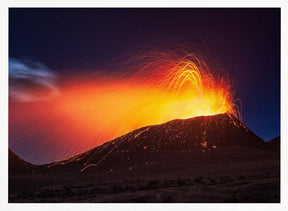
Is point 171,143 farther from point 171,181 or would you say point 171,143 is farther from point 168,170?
point 171,181

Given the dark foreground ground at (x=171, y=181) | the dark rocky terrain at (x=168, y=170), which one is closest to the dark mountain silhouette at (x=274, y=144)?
the dark rocky terrain at (x=168, y=170)

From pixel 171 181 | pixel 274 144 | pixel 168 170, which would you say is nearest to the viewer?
pixel 171 181

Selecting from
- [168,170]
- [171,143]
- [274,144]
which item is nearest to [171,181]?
[168,170]

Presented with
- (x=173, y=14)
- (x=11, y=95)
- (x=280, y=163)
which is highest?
(x=173, y=14)
